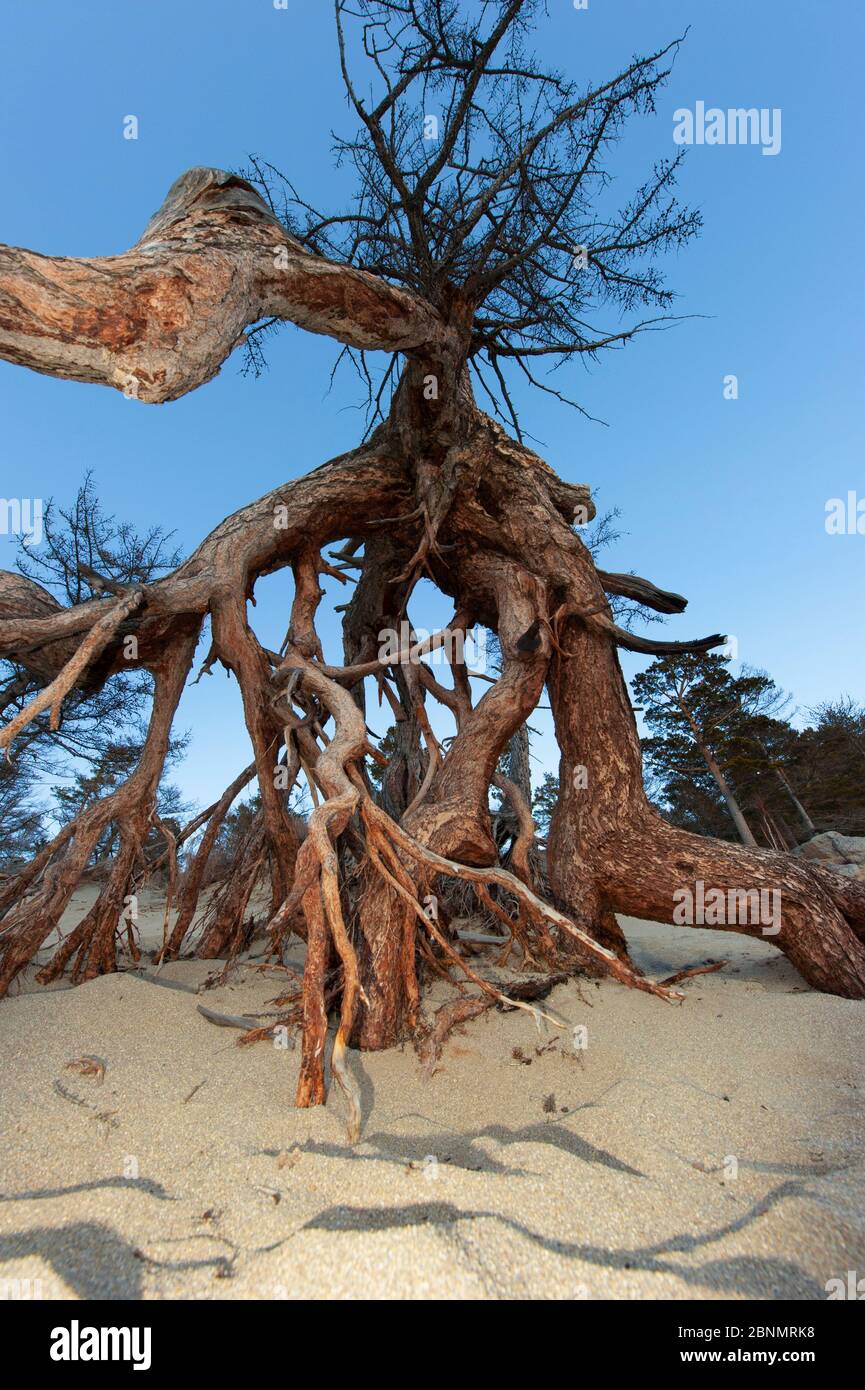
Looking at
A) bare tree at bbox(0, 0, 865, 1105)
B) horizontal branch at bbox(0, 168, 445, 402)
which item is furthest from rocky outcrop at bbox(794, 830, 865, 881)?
horizontal branch at bbox(0, 168, 445, 402)

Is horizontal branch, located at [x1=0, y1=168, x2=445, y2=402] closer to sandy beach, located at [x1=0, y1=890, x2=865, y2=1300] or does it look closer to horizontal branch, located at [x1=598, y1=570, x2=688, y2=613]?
sandy beach, located at [x1=0, y1=890, x2=865, y2=1300]

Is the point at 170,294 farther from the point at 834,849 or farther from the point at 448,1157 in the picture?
the point at 834,849

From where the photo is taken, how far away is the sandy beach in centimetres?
107

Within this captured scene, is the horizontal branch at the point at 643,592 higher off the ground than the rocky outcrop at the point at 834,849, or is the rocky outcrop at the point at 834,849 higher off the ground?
the horizontal branch at the point at 643,592

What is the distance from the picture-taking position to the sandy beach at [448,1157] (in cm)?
107

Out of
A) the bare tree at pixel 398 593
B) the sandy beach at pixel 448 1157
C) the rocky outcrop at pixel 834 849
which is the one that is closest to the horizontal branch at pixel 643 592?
the bare tree at pixel 398 593

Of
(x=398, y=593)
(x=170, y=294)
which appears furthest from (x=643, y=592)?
(x=170, y=294)

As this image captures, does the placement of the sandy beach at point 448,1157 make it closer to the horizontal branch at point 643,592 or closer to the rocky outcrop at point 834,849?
the horizontal branch at point 643,592

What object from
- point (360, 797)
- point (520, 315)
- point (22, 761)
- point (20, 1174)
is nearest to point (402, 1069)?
point (360, 797)

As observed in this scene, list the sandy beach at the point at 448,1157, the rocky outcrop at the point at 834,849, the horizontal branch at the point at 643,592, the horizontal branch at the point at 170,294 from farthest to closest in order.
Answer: the rocky outcrop at the point at 834,849 < the horizontal branch at the point at 643,592 < the horizontal branch at the point at 170,294 < the sandy beach at the point at 448,1157

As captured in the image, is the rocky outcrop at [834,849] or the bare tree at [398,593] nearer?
the bare tree at [398,593]

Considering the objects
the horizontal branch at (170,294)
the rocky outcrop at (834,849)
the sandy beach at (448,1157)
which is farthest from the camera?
the rocky outcrop at (834,849)

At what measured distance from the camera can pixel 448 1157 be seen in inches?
70.0
